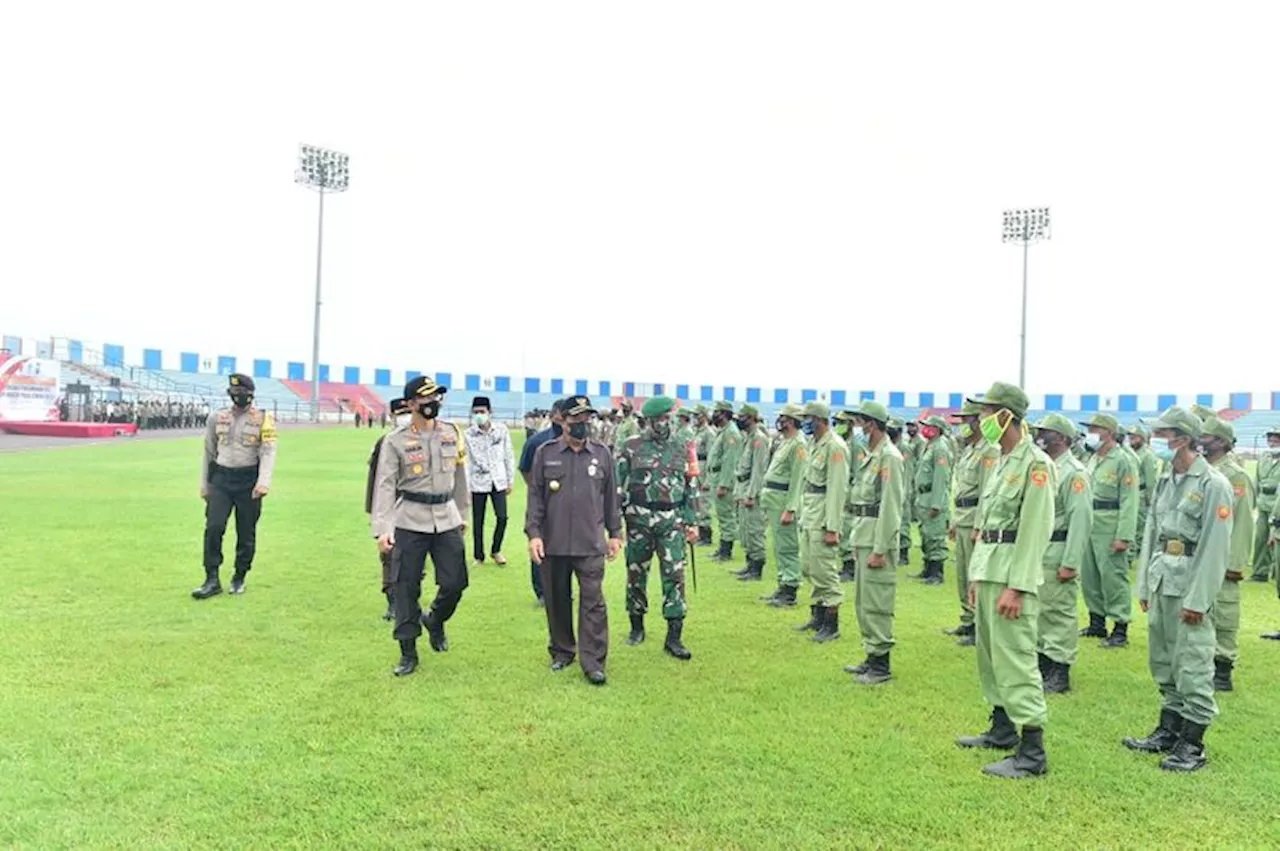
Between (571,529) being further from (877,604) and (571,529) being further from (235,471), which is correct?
(235,471)

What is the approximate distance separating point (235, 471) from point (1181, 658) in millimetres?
7581

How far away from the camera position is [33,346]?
39.2 metres

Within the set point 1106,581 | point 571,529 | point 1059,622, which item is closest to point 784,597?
point 1106,581

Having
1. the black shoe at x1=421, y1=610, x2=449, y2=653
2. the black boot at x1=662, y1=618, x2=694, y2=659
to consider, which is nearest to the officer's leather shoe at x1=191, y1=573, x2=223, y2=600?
the black shoe at x1=421, y1=610, x2=449, y2=653

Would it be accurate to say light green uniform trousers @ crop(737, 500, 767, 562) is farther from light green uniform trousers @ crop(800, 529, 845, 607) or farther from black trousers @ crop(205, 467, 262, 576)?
black trousers @ crop(205, 467, 262, 576)

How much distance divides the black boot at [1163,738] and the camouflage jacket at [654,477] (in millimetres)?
3253

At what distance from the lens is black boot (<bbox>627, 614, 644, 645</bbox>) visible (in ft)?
21.5

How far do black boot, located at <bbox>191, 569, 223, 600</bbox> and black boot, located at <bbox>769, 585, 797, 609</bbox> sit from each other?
5.35 meters

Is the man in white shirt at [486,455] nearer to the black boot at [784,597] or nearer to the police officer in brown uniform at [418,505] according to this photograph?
the police officer in brown uniform at [418,505]

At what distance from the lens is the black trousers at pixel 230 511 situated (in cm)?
767

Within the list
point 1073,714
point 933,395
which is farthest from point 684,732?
point 933,395

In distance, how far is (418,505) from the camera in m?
5.81

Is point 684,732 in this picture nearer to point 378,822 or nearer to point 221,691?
point 378,822

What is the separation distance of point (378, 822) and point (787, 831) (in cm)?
175
